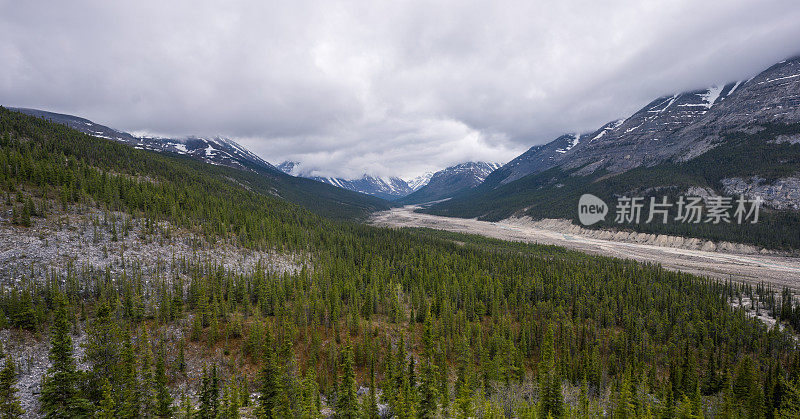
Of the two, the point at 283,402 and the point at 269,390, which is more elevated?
the point at 269,390

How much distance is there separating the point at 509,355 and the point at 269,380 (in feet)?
102

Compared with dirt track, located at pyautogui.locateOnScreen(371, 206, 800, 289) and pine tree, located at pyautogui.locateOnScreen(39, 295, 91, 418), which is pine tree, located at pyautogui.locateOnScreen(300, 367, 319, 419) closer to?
pine tree, located at pyautogui.locateOnScreen(39, 295, 91, 418)

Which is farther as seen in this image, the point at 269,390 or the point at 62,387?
the point at 269,390

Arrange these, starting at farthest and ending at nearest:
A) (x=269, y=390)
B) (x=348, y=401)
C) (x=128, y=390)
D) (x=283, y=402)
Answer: (x=269, y=390), (x=283, y=402), (x=348, y=401), (x=128, y=390)

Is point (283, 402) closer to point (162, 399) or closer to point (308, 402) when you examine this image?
point (308, 402)

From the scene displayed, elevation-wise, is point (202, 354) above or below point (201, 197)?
below

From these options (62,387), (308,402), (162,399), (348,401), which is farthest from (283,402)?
(62,387)

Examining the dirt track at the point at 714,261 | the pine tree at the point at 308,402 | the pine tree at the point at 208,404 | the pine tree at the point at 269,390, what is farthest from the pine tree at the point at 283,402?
the dirt track at the point at 714,261

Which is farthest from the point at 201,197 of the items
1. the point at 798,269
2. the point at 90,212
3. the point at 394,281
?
the point at 798,269

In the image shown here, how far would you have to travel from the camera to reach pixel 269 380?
87.1ft

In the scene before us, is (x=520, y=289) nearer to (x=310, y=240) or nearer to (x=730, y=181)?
(x=310, y=240)

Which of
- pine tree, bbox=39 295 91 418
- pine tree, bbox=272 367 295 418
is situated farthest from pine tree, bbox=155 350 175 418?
pine tree, bbox=272 367 295 418

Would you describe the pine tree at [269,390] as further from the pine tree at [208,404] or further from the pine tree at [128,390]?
the pine tree at [128,390]

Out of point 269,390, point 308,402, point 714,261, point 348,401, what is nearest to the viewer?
point 348,401
